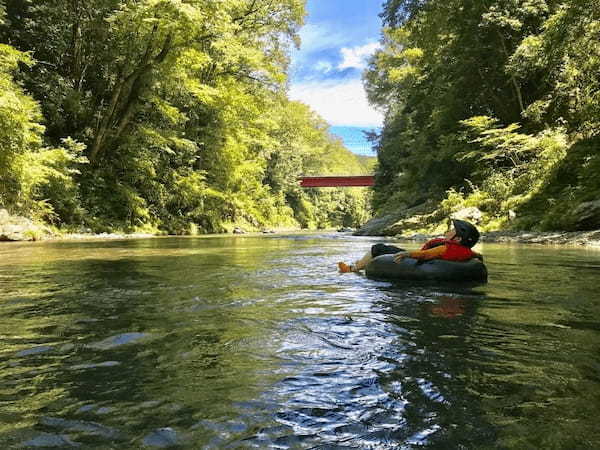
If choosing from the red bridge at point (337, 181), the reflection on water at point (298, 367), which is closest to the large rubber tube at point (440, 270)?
the reflection on water at point (298, 367)

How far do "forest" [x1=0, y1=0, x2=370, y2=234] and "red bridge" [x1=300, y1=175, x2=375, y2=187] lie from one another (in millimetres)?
22714

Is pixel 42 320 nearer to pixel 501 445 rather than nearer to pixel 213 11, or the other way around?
pixel 501 445

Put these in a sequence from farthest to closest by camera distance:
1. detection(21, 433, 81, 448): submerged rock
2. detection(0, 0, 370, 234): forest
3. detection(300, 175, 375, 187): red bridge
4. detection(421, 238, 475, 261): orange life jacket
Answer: detection(300, 175, 375, 187): red bridge < detection(0, 0, 370, 234): forest < detection(421, 238, 475, 261): orange life jacket < detection(21, 433, 81, 448): submerged rock

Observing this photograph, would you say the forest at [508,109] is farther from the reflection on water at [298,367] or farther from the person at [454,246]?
the reflection on water at [298,367]

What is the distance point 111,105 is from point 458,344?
1863 cm

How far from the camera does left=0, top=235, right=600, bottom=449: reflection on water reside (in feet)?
6.18

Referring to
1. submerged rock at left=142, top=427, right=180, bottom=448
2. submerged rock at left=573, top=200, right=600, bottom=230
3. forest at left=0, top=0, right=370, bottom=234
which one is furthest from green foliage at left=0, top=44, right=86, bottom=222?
submerged rock at left=573, top=200, right=600, bottom=230

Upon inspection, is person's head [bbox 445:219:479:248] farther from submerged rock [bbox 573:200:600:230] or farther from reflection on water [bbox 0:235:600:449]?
submerged rock [bbox 573:200:600:230]

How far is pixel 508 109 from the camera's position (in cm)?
2072

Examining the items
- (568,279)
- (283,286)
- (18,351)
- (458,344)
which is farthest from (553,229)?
(18,351)

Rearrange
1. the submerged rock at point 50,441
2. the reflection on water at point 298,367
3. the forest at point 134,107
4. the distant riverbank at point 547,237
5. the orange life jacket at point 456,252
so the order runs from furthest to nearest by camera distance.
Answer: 1. the forest at point 134,107
2. the distant riverbank at point 547,237
3. the orange life jacket at point 456,252
4. the reflection on water at point 298,367
5. the submerged rock at point 50,441

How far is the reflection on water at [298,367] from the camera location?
1883mm

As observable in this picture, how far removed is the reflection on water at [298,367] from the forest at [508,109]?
9.46 meters

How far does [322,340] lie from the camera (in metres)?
3.31
